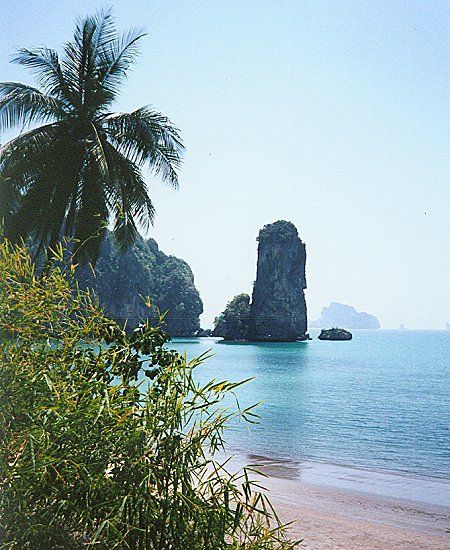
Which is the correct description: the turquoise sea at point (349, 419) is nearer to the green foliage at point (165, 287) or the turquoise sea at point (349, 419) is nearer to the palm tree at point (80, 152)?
the palm tree at point (80, 152)

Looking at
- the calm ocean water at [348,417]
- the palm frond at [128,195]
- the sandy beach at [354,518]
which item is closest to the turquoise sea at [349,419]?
the calm ocean water at [348,417]

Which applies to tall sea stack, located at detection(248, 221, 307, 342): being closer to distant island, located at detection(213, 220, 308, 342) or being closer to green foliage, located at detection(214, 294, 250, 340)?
distant island, located at detection(213, 220, 308, 342)

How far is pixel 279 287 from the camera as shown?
88.5 m

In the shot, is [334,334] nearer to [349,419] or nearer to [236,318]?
[236,318]

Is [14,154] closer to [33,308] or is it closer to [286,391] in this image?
[33,308]

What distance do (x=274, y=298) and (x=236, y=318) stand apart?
5942 millimetres

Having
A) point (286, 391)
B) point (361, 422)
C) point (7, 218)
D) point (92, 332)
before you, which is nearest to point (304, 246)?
point (286, 391)

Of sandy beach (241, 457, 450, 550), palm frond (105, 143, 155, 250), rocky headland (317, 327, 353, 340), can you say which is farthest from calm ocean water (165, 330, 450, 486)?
rocky headland (317, 327, 353, 340)

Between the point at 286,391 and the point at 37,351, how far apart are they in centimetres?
3206

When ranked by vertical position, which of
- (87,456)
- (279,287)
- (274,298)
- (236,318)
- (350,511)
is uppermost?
(279,287)

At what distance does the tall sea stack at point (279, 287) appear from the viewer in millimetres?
87125

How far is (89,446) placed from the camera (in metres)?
2.73

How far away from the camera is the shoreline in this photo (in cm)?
860

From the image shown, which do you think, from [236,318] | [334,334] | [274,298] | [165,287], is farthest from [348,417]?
[334,334]
